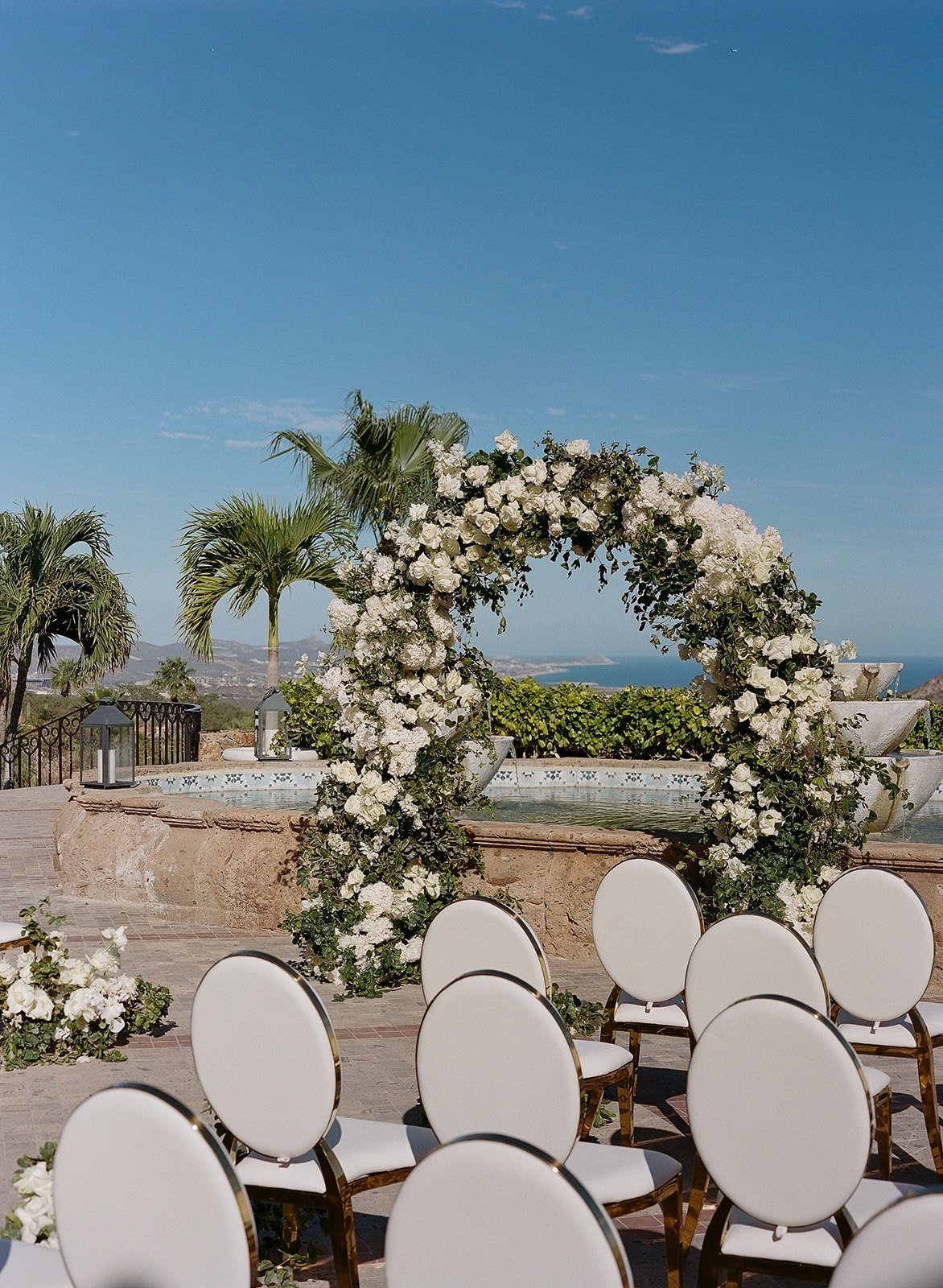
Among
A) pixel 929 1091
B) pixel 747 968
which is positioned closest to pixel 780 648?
pixel 929 1091

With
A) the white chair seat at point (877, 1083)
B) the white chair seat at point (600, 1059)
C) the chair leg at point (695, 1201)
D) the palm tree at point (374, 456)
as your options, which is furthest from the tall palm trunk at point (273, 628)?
the chair leg at point (695, 1201)

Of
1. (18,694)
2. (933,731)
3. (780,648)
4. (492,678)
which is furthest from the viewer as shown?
(18,694)

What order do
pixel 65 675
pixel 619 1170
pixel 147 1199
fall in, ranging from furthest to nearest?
pixel 65 675 < pixel 619 1170 < pixel 147 1199

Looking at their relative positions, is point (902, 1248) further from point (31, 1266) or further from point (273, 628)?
point (273, 628)

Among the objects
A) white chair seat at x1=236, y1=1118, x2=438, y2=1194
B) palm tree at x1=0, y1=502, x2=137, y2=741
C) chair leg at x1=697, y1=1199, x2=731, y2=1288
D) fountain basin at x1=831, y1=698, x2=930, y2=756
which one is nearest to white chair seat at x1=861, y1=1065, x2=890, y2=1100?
chair leg at x1=697, y1=1199, x2=731, y2=1288

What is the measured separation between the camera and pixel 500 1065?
2.53 metres

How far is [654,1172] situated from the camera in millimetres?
2623

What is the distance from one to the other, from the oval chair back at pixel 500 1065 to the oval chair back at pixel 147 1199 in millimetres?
789

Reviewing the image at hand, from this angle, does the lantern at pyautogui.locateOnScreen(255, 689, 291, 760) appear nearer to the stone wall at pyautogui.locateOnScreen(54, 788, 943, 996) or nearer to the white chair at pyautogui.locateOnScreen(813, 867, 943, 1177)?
the stone wall at pyautogui.locateOnScreen(54, 788, 943, 996)

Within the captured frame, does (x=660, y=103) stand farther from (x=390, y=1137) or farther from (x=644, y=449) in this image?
(x=390, y=1137)

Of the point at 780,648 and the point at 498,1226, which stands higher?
the point at 780,648

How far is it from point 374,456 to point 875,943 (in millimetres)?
12786

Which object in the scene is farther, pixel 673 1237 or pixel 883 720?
pixel 883 720

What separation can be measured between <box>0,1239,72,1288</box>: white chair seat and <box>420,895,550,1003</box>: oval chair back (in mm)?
1388
